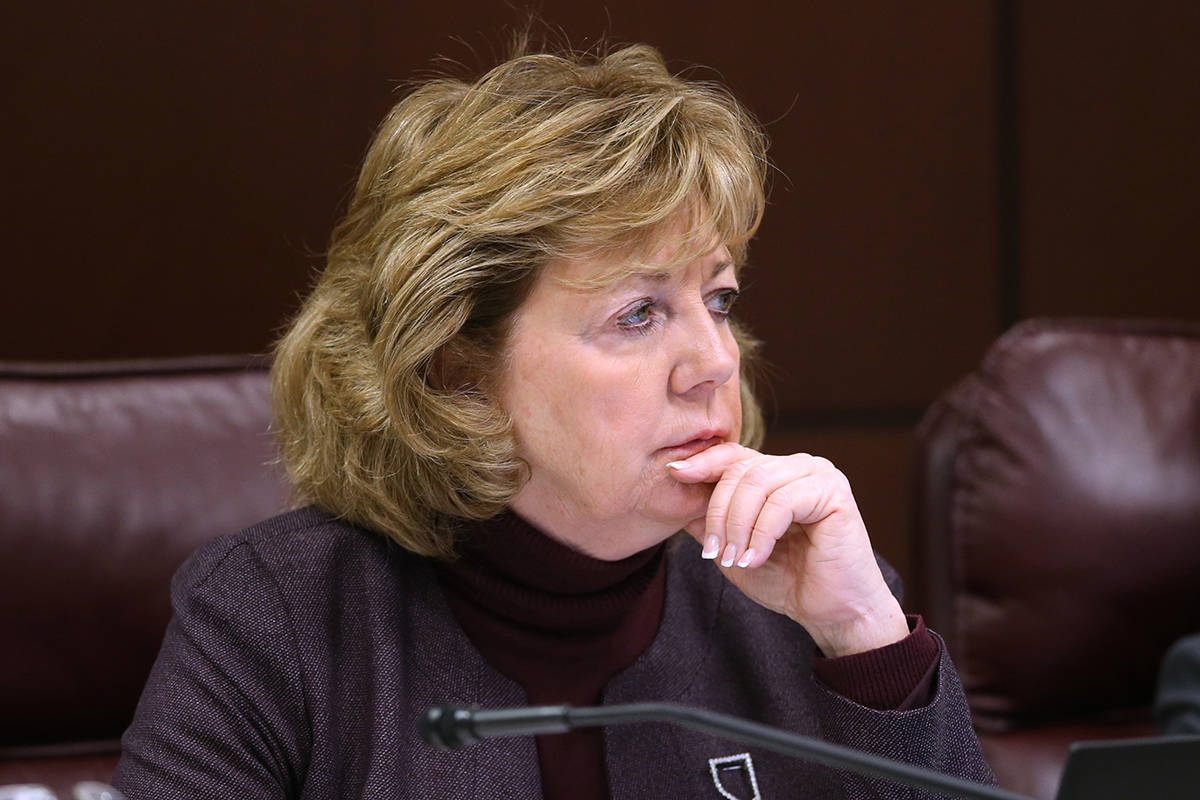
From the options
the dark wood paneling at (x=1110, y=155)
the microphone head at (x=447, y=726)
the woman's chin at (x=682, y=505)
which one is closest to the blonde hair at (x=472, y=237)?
the woman's chin at (x=682, y=505)

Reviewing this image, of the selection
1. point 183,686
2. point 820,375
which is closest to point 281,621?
point 183,686

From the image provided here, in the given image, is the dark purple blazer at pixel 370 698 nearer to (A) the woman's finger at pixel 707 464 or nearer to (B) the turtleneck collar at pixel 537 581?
(B) the turtleneck collar at pixel 537 581

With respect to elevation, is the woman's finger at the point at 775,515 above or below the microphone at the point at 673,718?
below

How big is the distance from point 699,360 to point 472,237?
223mm

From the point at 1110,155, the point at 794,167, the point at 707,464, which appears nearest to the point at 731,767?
the point at 707,464

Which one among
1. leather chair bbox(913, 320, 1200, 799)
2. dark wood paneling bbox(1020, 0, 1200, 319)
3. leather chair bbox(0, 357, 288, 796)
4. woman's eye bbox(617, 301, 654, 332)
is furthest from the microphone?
dark wood paneling bbox(1020, 0, 1200, 319)

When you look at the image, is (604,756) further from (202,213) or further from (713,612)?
(202,213)

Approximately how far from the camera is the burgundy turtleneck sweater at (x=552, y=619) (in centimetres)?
124

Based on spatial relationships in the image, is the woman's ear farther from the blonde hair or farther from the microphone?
the microphone

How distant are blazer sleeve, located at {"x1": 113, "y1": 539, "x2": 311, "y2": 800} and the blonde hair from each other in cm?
14

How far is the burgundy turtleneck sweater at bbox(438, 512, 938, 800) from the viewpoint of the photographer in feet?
4.08

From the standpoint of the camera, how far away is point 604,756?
1.25 m

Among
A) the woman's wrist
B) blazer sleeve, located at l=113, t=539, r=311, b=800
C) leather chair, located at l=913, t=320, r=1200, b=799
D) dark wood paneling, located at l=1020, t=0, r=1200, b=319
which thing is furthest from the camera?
dark wood paneling, located at l=1020, t=0, r=1200, b=319

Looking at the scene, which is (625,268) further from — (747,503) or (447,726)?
(447,726)
